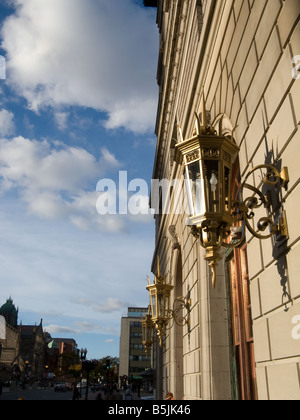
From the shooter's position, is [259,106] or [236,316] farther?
[236,316]

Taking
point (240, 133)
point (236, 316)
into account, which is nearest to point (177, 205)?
point (236, 316)

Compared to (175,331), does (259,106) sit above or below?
above

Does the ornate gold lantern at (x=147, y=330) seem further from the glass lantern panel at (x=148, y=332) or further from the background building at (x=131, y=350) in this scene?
the background building at (x=131, y=350)

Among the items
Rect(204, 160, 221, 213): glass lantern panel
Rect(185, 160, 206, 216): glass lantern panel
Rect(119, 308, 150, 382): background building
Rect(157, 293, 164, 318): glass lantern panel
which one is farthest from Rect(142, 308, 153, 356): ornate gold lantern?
Rect(119, 308, 150, 382): background building

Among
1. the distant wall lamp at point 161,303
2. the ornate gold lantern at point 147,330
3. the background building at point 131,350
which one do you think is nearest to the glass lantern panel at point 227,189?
the distant wall lamp at point 161,303

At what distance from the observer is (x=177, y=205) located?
16250 mm

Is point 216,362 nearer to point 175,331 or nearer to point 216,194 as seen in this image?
point 216,194

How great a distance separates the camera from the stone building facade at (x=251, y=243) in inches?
169

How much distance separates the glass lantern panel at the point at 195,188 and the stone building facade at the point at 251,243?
3.01ft

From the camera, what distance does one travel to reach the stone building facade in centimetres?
429

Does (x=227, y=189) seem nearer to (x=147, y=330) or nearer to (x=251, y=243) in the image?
(x=251, y=243)

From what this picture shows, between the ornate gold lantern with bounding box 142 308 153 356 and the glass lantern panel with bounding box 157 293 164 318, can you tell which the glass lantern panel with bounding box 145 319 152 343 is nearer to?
the ornate gold lantern with bounding box 142 308 153 356

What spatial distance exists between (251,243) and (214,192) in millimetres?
1581
